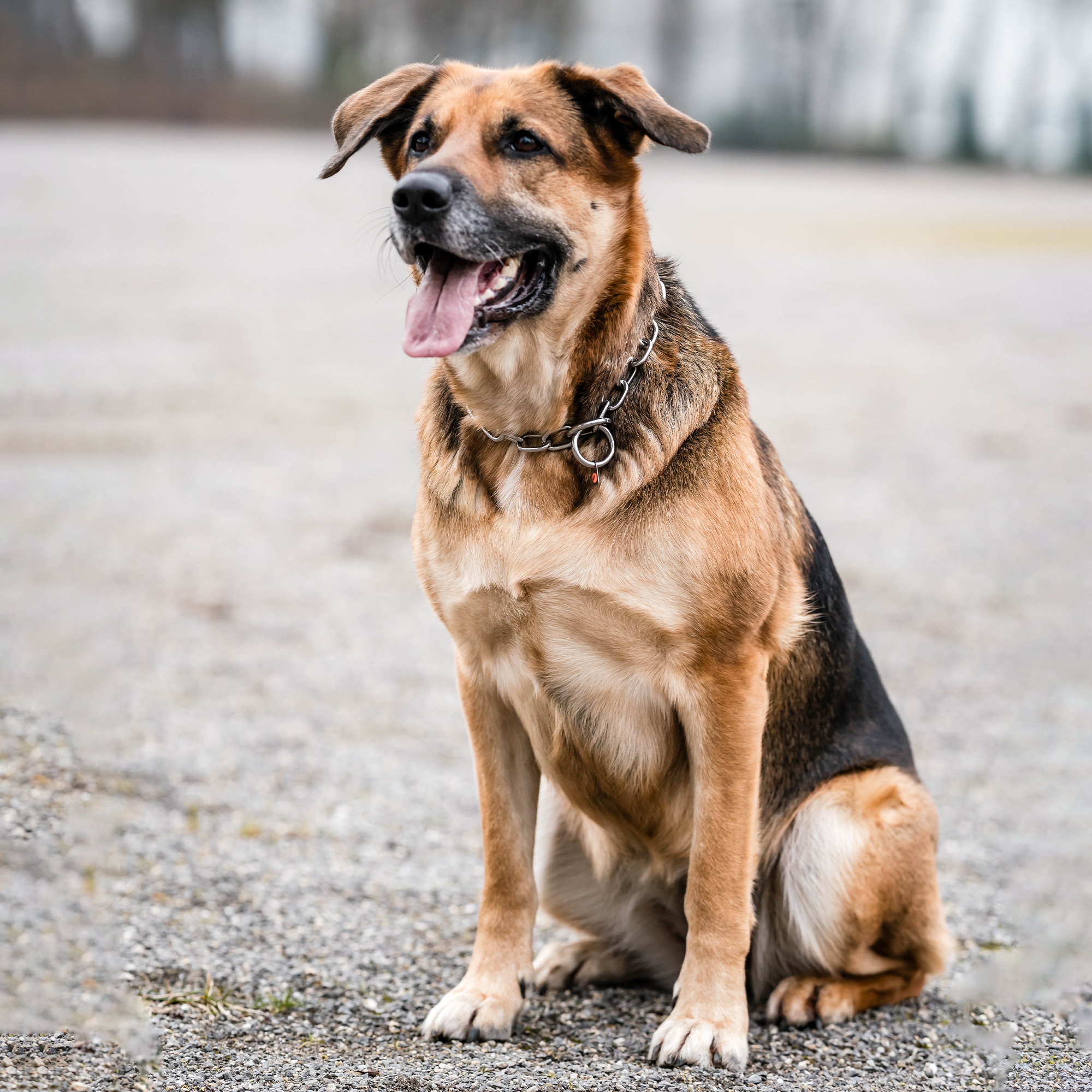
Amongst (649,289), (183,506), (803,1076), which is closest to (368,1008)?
(803,1076)

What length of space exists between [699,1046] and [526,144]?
8.26 feet

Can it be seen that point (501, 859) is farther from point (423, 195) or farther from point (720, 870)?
point (423, 195)

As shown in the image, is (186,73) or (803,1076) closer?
(803,1076)

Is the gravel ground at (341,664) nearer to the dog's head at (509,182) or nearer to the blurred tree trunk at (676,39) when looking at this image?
the dog's head at (509,182)

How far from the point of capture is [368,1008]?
3645 millimetres

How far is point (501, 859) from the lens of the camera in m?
3.59

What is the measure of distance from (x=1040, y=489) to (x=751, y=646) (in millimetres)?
8809

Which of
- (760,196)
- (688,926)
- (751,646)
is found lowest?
(760,196)

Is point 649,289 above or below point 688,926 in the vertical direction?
above

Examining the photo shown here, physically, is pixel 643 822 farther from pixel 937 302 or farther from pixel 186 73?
pixel 186 73

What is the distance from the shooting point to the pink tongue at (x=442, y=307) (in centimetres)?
315

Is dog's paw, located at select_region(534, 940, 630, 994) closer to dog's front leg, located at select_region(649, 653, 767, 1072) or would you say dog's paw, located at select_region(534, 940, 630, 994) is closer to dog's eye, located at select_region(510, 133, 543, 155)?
dog's front leg, located at select_region(649, 653, 767, 1072)

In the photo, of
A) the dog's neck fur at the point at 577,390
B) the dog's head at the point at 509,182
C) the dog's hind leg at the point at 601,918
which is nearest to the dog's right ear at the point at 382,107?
the dog's head at the point at 509,182

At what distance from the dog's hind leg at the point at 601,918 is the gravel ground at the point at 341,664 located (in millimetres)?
128
